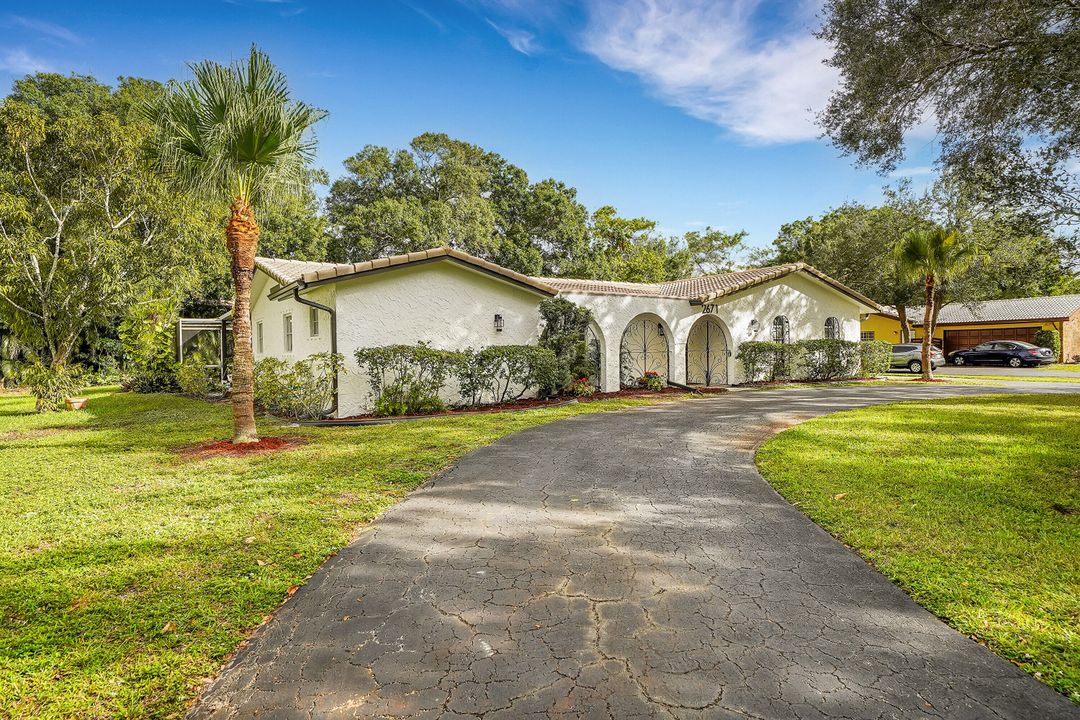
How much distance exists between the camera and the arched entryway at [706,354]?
18984 millimetres

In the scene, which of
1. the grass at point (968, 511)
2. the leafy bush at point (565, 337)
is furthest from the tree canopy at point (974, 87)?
the leafy bush at point (565, 337)

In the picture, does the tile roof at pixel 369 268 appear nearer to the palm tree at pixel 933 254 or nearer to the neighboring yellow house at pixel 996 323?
the palm tree at pixel 933 254

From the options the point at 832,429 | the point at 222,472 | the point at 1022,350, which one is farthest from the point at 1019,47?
the point at 1022,350

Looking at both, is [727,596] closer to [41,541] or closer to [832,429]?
[41,541]

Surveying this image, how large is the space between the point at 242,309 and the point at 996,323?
4372 cm

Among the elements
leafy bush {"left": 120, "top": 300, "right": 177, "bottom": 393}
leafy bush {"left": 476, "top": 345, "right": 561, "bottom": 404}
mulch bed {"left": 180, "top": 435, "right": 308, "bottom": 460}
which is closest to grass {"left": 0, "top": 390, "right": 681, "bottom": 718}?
mulch bed {"left": 180, "top": 435, "right": 308, "bottom": 460}

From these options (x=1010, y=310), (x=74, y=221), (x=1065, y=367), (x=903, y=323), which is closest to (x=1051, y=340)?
(x=1010, y=310)

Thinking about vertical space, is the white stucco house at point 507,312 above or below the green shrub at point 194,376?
above

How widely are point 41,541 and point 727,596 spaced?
565 centimetres

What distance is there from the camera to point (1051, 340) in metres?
31.3

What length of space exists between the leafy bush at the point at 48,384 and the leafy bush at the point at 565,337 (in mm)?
13848

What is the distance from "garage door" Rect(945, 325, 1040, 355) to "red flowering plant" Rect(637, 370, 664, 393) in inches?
1182

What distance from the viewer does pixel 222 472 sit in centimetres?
686

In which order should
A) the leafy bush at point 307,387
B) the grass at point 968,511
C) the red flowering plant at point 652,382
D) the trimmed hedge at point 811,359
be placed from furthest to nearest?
the trimmed hedge at point 811,359 < the red flowering plant at point 652,382 < the leafy bush at point 307,387 < the grass at point 968,511
